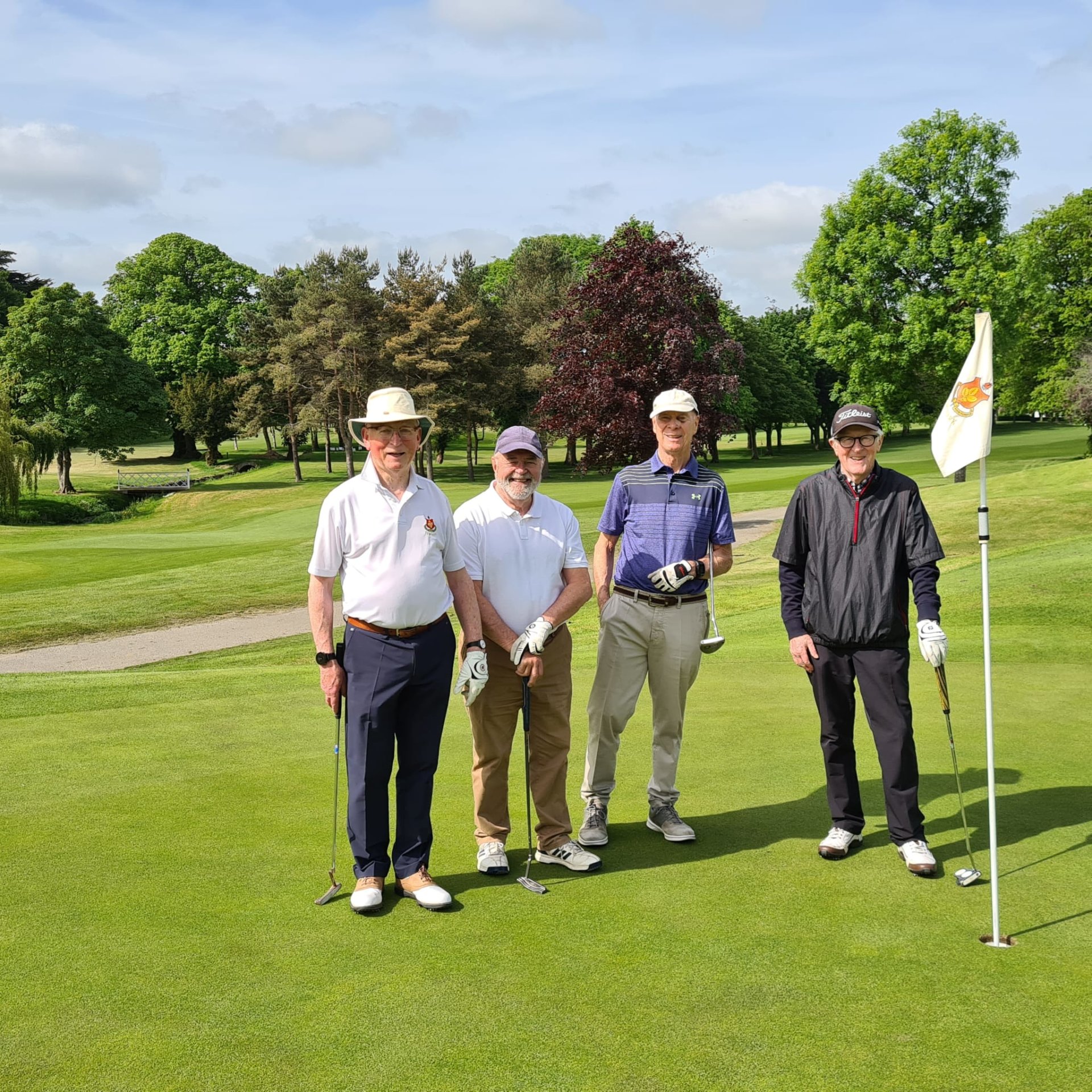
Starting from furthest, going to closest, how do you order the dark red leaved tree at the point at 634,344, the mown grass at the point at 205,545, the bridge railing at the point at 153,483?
1. the bridge railing at the point at 153,483
2. the mown grass at the point at 205,545
3. the dark red leaved tree at the point at 634,344

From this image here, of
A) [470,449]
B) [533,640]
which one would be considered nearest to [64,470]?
[470,449]

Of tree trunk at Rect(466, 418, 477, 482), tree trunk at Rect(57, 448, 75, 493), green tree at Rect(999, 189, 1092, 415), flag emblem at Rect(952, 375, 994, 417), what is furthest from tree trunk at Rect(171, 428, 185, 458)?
flag emblem at Rect(952, 375, 994, 417)

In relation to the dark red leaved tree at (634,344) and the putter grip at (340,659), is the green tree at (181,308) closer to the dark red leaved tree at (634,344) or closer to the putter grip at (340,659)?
the dark red leaved tree at (634,344)

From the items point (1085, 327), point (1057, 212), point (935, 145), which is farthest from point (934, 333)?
point (1057, 212)

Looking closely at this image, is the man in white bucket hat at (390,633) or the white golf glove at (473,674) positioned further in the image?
the white golf glove at (473,674)

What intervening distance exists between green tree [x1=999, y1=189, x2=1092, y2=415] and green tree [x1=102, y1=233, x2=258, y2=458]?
44324 millimetres

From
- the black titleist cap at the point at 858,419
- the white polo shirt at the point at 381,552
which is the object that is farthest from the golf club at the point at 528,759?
the black titleist cap at the point at 858,419

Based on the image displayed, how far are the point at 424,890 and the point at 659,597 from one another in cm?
196

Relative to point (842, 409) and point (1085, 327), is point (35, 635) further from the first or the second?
point (1085, 327)

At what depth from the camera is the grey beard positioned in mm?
5176

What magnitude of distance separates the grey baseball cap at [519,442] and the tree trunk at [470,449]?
49.1 meters

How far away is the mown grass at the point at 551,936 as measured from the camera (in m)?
3.16

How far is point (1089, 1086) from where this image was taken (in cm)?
303

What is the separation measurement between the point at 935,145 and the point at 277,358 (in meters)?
37.6
